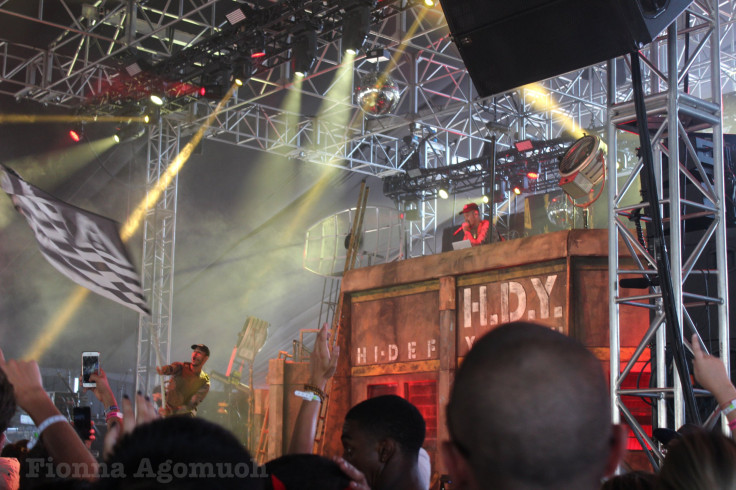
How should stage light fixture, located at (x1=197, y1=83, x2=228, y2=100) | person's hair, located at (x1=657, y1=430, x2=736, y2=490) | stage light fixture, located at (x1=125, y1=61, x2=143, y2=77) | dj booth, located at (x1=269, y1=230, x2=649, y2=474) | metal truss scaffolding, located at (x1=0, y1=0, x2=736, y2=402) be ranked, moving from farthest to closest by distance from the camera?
metal truss scaffolding, located at (x1=0, y1=0, x2=736, y2=402), stage light fixture, located at (x1=125, y1=61, x2=143, y2=77), stage light fixture, located at (x1=197, y1=83, x2=228, y2=100), dj booth, located at (x1=269, y1=230, x2=649, y2=474), person's hair, located at (x1=657, y1=430, x2=736, y2=490)

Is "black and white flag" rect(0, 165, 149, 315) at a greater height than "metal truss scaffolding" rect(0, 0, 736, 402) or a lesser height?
lesser

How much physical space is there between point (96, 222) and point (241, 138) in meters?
17.7

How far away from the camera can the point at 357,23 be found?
13.0 metres

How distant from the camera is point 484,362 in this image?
1.35 m

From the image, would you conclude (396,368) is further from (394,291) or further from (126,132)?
(126,132)

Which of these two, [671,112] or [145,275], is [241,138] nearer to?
[145,275]

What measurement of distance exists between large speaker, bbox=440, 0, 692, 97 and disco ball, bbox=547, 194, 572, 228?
35.0 ft

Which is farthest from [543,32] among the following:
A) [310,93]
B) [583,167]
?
[310,93]

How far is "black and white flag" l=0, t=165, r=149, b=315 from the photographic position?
4219 millimetres

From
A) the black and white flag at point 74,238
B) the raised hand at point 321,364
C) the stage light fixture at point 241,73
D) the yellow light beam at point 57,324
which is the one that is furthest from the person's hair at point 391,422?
the yellow light beam at point 57,324

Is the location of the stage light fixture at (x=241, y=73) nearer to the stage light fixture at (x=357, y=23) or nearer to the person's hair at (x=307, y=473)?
the stage light fixture at (x=357, y=23)

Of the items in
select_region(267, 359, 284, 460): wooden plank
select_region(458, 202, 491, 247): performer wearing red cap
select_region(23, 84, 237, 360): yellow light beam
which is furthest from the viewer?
select_region(23, 84, 237, 360): yellow light beam

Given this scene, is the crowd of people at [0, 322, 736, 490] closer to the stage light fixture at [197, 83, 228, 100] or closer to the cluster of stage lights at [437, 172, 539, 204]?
the stage light fixture at [197, 83, 228, 100]

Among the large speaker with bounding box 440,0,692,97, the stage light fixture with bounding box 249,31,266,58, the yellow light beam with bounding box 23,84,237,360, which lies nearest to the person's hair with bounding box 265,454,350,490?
the large speaker with bounding box 440,0,692,97
